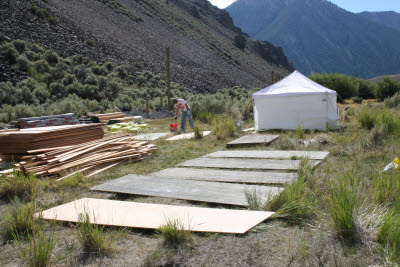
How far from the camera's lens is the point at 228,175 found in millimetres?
5484

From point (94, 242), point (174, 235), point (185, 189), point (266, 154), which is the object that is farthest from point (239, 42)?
point (94, 242)

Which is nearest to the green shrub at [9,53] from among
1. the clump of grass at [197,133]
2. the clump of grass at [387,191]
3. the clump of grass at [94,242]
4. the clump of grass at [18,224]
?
the clump of grass at [197,133]

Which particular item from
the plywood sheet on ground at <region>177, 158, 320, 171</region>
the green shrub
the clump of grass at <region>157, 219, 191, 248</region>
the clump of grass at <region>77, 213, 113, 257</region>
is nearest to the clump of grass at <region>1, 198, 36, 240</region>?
the clump of grass at <region>77, 213, 113, 257</region>

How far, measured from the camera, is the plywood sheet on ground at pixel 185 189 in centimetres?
411

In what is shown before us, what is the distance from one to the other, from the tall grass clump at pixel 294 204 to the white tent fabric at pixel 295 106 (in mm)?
7082

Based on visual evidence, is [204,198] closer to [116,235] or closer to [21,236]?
[116,235]

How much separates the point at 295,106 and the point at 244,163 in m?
5.31

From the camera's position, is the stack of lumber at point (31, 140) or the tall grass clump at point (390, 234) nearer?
the tall grass clump at point (390, 234)

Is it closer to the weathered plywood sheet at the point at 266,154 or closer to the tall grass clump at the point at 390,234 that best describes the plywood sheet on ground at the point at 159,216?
the tall grass clump at the point at 390,234

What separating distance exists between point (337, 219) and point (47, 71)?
22.6 meters

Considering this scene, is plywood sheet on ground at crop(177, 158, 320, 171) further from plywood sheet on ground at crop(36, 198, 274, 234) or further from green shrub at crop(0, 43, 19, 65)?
green shrub at crop(0, 43, 19, 65)

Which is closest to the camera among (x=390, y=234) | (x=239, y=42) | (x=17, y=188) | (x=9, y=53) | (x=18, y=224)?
(x=390, y=234)

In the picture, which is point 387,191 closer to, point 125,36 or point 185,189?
point 185,189

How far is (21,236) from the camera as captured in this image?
3.14m
